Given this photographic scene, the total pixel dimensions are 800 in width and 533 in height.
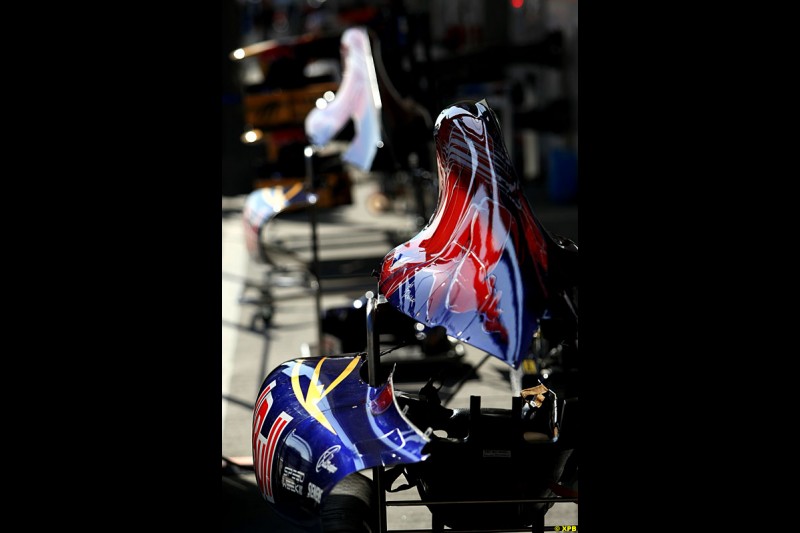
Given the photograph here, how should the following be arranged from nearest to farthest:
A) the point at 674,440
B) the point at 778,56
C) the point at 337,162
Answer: the point at 778,56
the point at 674,440
the point at 337,162

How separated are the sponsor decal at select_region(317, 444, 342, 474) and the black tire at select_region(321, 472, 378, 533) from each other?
19 cm

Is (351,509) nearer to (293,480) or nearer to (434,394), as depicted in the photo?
(293,480)

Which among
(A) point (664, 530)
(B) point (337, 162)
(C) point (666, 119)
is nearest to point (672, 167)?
(C) point (666, 119)

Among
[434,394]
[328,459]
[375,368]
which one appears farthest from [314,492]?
[434,394]

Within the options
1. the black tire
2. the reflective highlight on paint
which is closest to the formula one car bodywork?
the reflective highlight on paint

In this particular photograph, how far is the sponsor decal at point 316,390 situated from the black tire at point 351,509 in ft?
0.74

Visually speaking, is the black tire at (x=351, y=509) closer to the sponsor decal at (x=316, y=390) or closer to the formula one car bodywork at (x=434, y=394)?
the formula one car bodywork at (x=434, y=394)

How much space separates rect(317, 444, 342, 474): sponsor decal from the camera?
9.70ft

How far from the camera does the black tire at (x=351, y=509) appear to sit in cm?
315

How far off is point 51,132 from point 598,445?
1.58 meters

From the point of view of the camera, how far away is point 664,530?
2773 millimetres

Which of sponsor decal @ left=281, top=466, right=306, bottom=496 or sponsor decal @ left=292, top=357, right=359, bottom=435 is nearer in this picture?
sponsor decal @ left=281, top=466, right=306, bottom=496

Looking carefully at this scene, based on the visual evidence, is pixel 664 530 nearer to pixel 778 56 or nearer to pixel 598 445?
pixel 598 445

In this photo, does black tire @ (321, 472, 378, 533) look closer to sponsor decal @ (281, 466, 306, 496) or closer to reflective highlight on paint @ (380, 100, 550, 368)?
sponsor decal @ (281, 466, 306, 496)
